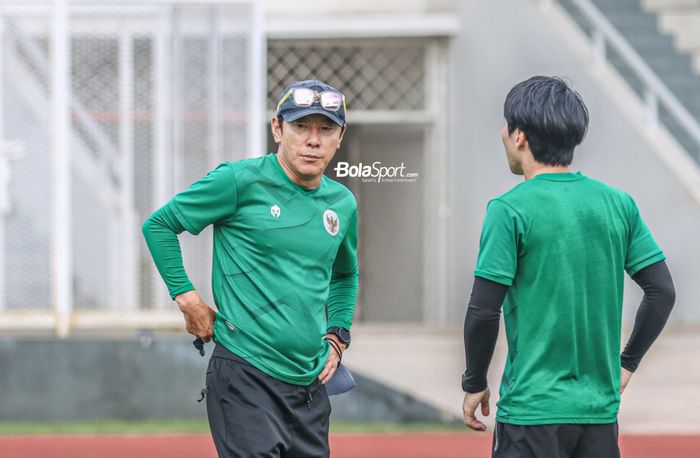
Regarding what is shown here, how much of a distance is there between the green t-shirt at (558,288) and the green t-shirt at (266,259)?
3.08 ft

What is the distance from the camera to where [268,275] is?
15.5ft

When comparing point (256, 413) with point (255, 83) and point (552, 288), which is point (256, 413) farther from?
point (255, 83)

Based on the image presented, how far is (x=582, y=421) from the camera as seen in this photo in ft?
13.1

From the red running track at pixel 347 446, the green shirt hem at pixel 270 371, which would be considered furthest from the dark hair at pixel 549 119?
the red running track at pixel 347 446

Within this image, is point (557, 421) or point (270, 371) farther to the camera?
point (270, 371)

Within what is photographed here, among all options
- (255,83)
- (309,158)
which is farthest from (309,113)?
(255,83)

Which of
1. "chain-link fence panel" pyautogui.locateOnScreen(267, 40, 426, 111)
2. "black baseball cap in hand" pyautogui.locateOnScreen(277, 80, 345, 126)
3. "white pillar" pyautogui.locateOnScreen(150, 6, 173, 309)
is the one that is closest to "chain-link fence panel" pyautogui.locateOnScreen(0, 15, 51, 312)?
"white pillar" pyautogui.locateOnScreen(150, 6, 173, 309)

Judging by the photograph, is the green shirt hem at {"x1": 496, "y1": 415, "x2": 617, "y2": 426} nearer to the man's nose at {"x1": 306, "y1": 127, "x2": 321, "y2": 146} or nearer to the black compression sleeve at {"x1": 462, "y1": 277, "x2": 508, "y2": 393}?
the black compression sleeve at {"x1": 462, "y1": 277, "x2": 508, "y2": 393}

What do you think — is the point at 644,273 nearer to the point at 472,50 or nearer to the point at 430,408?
the point at 430,408

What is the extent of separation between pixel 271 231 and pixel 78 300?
5.79 meters

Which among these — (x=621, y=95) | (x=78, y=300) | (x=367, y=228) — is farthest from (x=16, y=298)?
(x=621, y=95)

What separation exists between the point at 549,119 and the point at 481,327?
2.09ft

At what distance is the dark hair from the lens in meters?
4.04

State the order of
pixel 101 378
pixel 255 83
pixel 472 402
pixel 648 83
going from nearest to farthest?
pixel 472 402
pixel 101 378
pixel 255 83
pixel 648 83
